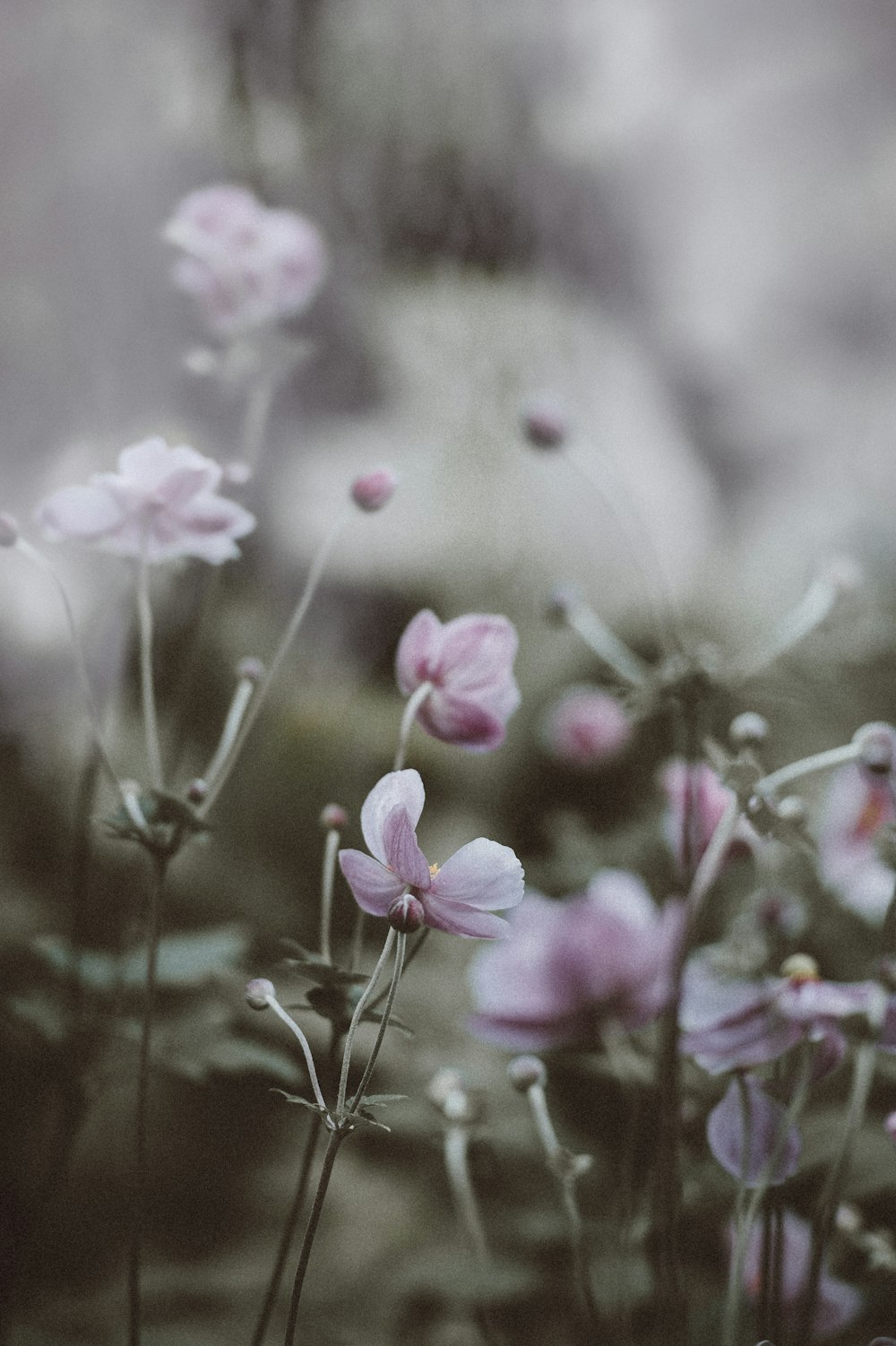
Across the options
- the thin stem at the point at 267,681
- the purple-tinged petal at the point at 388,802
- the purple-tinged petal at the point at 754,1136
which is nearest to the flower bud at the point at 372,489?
the thin stem at the point at 267,681

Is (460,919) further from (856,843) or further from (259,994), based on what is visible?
(856,843)

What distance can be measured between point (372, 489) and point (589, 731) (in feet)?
0.82

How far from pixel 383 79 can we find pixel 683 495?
1.01 ft

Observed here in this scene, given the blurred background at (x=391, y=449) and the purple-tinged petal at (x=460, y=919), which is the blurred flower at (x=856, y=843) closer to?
the blurred background at (x=391, y=449)

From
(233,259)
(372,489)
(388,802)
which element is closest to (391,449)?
(233,259)

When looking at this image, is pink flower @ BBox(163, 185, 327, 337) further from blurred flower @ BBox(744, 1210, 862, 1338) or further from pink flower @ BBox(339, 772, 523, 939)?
blurred flower @ BBox(744, 1210, 862, 1338)

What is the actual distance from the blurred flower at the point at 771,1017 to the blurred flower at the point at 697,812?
47 mm

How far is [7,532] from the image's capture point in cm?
35

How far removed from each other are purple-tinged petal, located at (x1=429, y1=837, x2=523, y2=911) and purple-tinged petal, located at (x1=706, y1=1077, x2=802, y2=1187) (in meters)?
0.12

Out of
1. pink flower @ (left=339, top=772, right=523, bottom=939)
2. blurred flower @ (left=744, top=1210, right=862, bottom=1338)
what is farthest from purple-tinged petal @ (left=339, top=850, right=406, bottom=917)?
blurred flower @ (left=744, top=1210, right=862, bottom=1338)

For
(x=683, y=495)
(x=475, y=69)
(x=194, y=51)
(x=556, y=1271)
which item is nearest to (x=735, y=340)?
(x=683, y=495)

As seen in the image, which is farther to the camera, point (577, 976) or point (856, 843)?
point (856, 843)

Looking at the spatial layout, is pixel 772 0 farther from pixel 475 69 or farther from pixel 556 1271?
pixel 556 1271

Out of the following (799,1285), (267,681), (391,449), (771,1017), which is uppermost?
(391,449)
